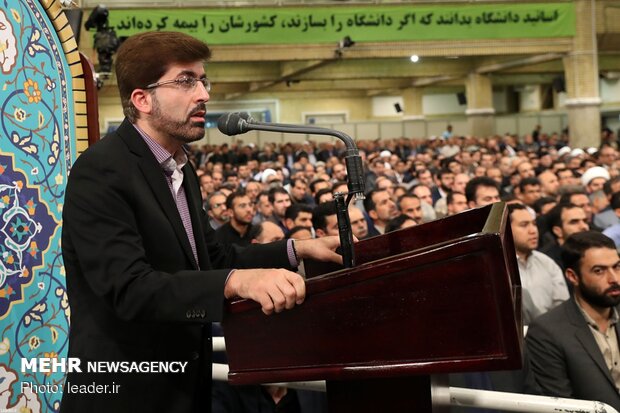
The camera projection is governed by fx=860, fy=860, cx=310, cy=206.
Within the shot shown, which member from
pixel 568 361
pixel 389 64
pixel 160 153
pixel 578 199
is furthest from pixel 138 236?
pixel 389 64

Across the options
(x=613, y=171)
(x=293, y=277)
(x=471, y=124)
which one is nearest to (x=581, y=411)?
(x=293, y=277)

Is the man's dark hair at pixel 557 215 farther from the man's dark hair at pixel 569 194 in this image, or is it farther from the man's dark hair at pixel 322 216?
the man's dark hair at pixel 322 216

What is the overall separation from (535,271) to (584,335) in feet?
4.72

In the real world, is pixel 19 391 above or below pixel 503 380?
above

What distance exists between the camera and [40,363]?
236 centimetres

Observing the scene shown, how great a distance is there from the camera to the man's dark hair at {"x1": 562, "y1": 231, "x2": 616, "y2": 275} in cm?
366

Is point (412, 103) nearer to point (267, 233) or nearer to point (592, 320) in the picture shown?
point (267, 233)

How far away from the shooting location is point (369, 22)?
1805 centimetres

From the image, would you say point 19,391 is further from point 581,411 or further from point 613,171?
point 613,171

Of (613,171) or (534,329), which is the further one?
(613,171)

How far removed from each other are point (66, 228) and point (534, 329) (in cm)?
230

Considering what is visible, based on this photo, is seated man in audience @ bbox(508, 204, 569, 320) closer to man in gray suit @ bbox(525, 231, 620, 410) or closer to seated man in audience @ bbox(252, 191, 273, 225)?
man in gray suit @ bbox(525, 231, 620, 410)

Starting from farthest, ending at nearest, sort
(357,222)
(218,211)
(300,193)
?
(300,193) → (218,211) → (357,222)

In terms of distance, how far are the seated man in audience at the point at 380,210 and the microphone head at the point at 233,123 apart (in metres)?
4.77
